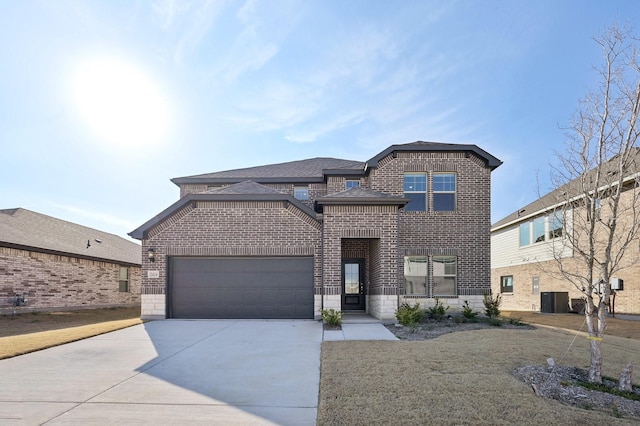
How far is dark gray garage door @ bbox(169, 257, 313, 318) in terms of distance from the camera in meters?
14.4

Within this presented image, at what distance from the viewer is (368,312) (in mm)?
15914

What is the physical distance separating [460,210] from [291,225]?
649 centimetres

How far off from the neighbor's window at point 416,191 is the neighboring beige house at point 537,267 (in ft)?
16.0

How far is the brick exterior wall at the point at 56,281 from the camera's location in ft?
55.3

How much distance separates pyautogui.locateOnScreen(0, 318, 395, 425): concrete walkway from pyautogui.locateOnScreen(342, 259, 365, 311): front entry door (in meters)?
5.37

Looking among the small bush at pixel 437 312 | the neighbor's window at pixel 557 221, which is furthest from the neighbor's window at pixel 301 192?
the neighbor's window at pixel 557 221

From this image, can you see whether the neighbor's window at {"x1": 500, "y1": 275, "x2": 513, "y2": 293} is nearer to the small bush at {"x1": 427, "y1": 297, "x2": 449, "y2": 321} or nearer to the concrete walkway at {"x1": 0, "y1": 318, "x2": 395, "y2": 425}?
the small bush at {"x1": 427, "y1": 297, "x2": 449, "y2": 321}

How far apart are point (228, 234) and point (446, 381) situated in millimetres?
9854

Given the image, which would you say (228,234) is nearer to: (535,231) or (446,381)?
(446,381)

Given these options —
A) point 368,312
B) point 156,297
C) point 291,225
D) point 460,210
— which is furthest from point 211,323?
point 460,210

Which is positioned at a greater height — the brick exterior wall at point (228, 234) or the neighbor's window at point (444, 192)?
the neighbor's window at point (444, 192)

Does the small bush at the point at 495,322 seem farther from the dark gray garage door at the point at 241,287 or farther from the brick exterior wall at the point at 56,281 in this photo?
the brick exterior wall at the point at 56,281

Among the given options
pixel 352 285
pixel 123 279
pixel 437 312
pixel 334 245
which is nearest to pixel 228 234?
pixel 334 245

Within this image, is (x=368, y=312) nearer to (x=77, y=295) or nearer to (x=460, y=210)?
(x=460, y=210)
